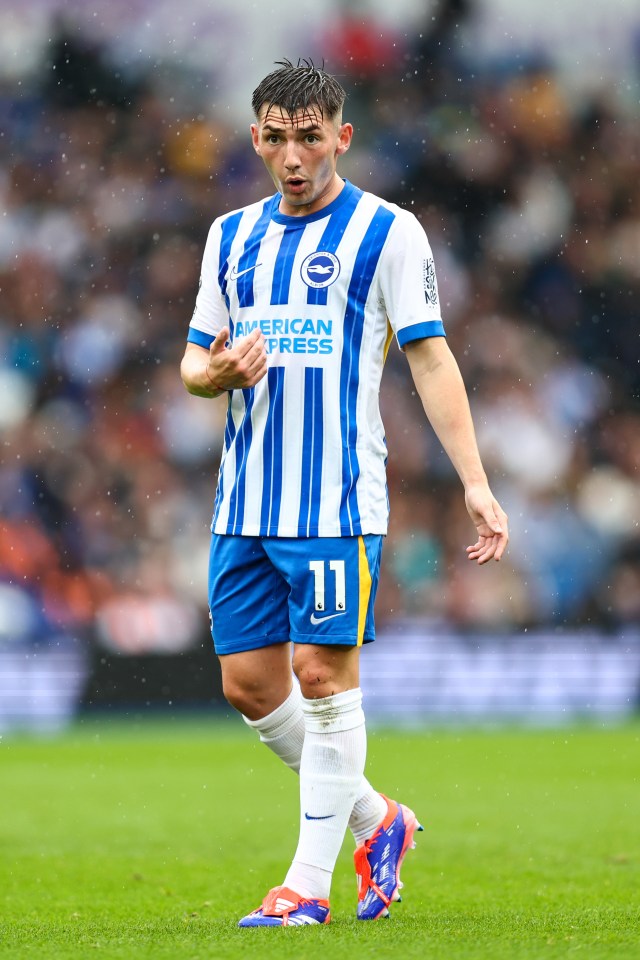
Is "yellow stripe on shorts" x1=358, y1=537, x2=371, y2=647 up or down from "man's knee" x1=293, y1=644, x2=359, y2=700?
up

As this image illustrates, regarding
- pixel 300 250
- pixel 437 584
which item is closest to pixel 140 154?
pixel 437 584

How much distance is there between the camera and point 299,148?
3770 mm

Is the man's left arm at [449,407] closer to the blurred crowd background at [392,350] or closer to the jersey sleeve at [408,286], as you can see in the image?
the jersey sleeve at [408,286]

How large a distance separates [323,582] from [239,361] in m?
0.59

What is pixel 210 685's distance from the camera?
11.8m

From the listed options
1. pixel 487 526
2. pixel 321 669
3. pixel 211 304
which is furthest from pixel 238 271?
pixel 321 669

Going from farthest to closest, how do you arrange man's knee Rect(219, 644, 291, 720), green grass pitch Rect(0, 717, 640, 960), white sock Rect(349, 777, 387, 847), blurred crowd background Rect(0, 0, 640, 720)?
blurred crowd background Rect(0, 0, 640, 720) < white sock Rect(349, 777, 387, 847) < man's knee Rect(219, 644, 291, 720) < green grass pitch Rect(0, 717, 640, 960)

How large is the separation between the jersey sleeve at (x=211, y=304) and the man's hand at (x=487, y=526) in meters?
0.89

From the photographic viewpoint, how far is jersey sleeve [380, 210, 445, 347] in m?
3.78

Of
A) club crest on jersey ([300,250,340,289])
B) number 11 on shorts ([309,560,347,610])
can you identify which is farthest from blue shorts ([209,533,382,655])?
club crest on jersey ([300,250,340,289])

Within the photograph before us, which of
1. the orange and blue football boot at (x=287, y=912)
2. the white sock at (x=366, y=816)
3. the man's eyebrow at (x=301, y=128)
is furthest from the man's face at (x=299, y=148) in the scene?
the orange and blue football boot at (x=287, y=912)

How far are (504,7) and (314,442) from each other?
41.7 ft

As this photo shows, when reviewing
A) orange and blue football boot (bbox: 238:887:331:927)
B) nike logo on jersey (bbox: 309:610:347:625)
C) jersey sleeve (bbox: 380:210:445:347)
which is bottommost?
orange and blue football boot (bbox: 238:887:331:927)

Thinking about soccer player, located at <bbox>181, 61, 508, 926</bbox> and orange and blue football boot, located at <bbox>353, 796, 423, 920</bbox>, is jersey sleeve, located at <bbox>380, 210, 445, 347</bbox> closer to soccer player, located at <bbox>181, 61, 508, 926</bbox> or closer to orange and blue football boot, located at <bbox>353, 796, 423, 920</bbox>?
soccer player, located at <bbox>181, 61, 508, 926</bbox>
